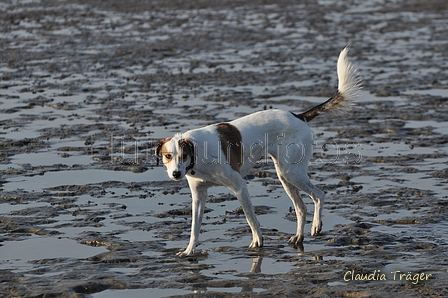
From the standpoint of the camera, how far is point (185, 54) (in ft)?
65.7

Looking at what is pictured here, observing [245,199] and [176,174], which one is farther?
[245,199]

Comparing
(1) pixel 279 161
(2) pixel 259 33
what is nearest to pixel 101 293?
(1) pixel 279 161

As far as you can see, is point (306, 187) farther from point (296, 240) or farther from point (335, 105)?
point (335, 105)

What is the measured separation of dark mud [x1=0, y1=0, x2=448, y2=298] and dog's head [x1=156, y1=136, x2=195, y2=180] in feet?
2.88

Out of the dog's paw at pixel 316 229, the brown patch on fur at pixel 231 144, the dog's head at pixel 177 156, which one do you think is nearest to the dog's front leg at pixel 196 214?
the brown patch on fur at pixel 231 144

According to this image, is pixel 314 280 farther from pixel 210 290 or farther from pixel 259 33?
pixel 259 33

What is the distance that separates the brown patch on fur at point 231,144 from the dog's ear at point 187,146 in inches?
19.4

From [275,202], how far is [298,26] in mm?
16747

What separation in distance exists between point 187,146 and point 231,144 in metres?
0.71

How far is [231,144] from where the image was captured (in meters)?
7.55

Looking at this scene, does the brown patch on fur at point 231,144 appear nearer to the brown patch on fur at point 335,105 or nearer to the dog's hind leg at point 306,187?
the dog's hind leg at point 306,187

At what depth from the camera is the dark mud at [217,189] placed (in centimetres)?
663

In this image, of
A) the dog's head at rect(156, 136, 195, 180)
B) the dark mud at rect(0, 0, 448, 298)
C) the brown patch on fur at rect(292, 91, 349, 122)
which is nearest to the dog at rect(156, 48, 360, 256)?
the dog's head at rect(156, 136, 195, 180)

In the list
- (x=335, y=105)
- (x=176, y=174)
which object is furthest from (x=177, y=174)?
(x=335, y=105)
